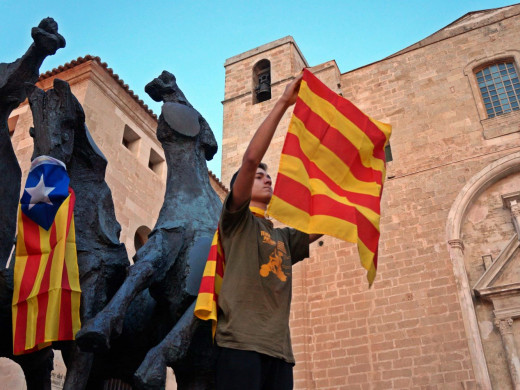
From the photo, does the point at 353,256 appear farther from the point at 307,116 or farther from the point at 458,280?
the point at 307,116

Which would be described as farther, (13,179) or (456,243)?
(456,243)

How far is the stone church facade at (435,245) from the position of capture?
36.5ft

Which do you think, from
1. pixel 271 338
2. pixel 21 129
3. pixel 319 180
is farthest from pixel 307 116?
pixel 21 129

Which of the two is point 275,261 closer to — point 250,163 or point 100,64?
point 250,163

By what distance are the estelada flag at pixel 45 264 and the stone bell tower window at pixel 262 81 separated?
15485 millimetres

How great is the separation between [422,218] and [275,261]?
11283 millimetres

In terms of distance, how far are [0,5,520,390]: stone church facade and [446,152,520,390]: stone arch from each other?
1.1 inches

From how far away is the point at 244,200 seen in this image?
221cm

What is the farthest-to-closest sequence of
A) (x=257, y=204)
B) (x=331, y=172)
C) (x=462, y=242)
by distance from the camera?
(x=462, y=242) → (x=331, y=172) → (x=257, y=204)

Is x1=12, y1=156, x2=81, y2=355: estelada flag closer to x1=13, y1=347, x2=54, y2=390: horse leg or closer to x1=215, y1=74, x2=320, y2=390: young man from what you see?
x1=13, y1=347, x2=54, y2=390: horse leg

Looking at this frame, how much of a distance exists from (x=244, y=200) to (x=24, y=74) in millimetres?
2063

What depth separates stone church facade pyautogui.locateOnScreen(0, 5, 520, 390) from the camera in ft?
36.7

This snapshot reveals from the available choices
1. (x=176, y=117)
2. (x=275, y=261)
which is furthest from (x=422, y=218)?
(x=275, y=261)

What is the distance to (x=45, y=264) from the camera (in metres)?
2.93
